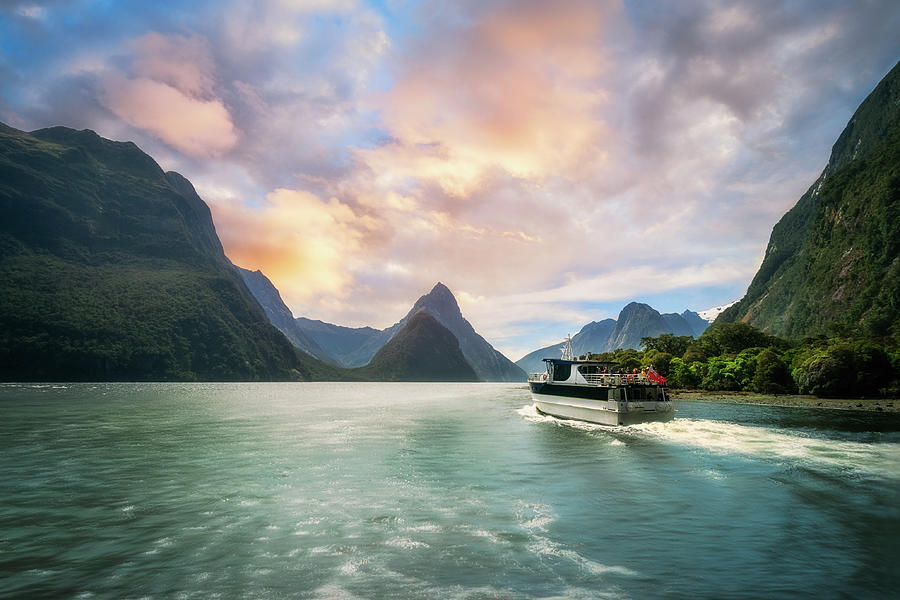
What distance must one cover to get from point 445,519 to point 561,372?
170 feet

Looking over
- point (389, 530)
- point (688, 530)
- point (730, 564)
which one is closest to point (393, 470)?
point (389, 530)

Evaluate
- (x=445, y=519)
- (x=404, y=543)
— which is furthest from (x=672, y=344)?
(x=404, y=543)

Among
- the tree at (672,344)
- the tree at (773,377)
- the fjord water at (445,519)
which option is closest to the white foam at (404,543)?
the fjord water at (445,519)

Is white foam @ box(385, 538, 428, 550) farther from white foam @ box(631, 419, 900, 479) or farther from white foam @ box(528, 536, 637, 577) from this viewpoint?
white foam @ box(631, 419, 900, 479)

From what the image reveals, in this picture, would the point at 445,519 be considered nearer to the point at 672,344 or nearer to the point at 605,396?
the point at 605,396

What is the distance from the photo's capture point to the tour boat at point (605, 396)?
5284 cm

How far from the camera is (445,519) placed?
1848cm

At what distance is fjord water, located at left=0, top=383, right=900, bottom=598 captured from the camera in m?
12.5

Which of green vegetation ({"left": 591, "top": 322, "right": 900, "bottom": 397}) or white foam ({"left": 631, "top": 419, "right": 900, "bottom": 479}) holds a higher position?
green vegetation ({"left": 591, "top": 322, "right": 900, "bottom": 397})

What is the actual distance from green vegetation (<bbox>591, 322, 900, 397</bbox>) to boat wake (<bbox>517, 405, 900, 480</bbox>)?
25.1m

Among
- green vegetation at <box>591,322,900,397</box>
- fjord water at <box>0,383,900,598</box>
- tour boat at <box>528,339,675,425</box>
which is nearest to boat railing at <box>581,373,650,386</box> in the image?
tour boat at <box>528,339,675,425</box>

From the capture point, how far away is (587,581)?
41.4 feet

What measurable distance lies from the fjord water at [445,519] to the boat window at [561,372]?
26636 mm

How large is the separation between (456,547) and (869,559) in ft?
43.8
